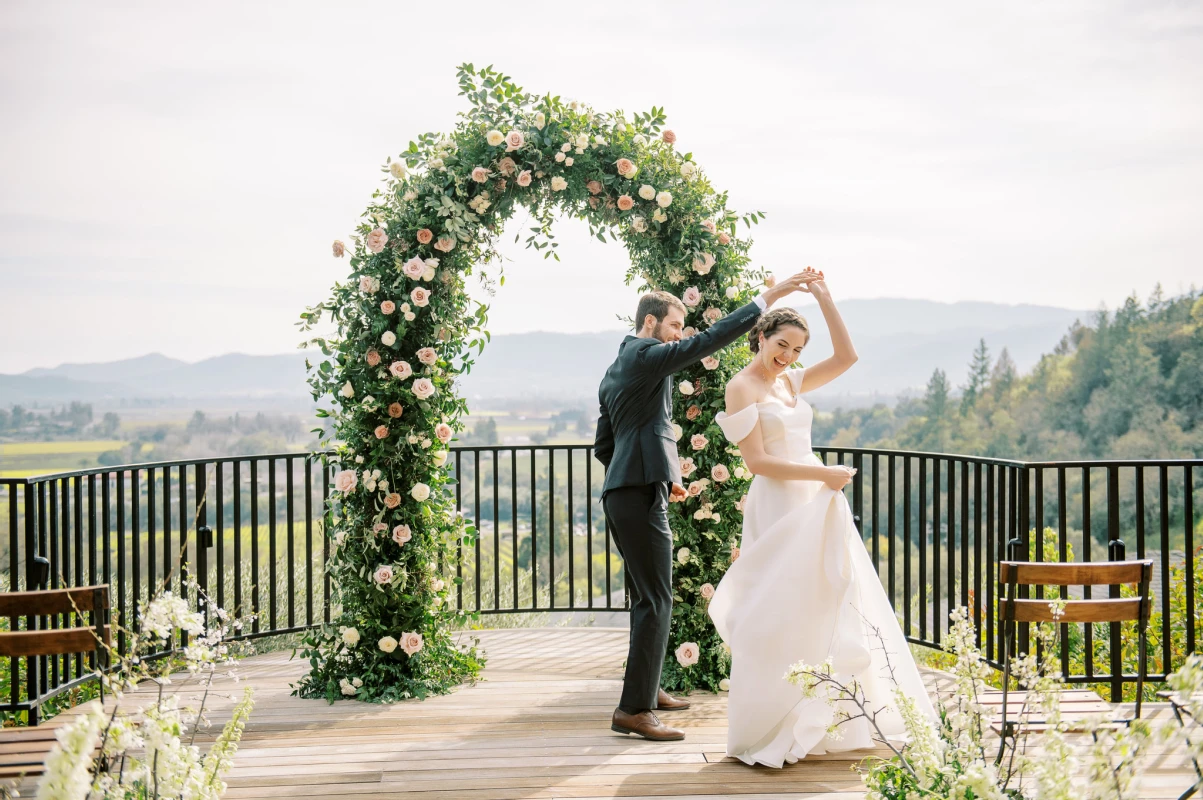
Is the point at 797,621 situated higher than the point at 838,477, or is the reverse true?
the point at 838,477

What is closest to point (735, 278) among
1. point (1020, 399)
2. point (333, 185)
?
point (333, 185)

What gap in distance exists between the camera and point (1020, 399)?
28547mm

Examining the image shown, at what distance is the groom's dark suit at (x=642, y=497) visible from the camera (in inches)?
138

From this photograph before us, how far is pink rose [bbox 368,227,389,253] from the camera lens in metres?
4.13

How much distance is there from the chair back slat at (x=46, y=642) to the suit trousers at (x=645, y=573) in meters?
1.88

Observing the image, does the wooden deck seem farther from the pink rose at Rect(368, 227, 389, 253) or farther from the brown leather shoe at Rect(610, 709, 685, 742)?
the pink rose at Rect(368, 227, 389, 253)

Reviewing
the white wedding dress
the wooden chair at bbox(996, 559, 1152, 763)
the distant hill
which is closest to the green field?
the distant hill

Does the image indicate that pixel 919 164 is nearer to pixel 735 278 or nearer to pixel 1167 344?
pixel 1167 344

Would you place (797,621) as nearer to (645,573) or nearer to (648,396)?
(645,573)

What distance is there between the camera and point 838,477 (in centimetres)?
342

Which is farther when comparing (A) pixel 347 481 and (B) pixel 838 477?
(A) pixel 347 481

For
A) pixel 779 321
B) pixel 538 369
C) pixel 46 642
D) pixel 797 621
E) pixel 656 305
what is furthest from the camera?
pixel 538 369

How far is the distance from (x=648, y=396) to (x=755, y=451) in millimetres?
492

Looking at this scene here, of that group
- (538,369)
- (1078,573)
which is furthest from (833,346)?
(538,369)
